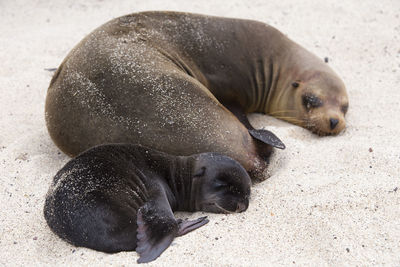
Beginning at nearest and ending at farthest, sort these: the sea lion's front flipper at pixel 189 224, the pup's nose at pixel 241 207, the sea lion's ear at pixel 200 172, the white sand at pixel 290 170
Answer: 1. the white sand at pixel 290 170
2. the sea lion's front flipper at pixel 189 224
3. the pup's nose at pixel 241 207
4. the sea lion's ear at pixel 200 172

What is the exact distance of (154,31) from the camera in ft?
15.4

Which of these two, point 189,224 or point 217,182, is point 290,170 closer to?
point 217,182

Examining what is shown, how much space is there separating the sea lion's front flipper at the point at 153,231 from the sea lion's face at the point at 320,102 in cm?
216

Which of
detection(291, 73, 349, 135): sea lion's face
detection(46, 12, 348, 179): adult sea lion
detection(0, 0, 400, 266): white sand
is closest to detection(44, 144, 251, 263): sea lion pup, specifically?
detection(0, 0, 400, 266): white sand

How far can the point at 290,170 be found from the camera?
4031 millimetres

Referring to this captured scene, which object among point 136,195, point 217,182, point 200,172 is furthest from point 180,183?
point 136,195

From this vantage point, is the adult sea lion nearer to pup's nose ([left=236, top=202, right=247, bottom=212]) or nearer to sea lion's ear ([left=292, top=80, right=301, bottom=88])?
sea lion's ear ([left=292, top=80, right=301, bottom=88])

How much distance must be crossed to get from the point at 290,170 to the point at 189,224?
1.05 meters

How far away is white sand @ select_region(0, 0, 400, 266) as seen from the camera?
311 centimetres

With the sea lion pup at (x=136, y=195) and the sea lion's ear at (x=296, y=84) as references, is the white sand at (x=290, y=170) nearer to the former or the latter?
the sea lion pup at (x=136, y=195)

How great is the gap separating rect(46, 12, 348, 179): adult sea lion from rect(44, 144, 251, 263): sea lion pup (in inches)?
8.0

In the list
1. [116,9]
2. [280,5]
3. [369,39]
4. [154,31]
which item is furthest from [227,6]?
[154,31]

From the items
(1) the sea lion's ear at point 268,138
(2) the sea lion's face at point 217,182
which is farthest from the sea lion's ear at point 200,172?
(1) the sea lion's ear at point 268,138

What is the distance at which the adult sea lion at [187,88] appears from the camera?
3850mm
